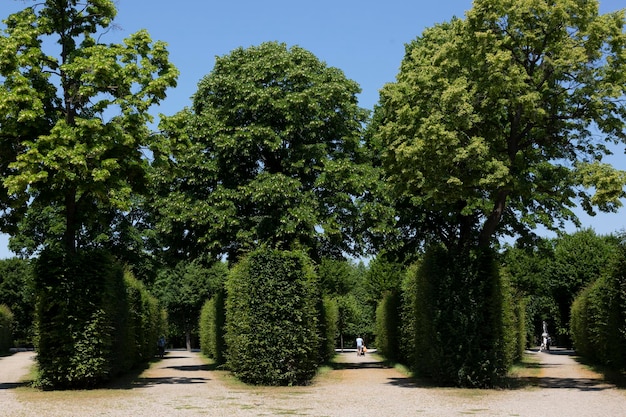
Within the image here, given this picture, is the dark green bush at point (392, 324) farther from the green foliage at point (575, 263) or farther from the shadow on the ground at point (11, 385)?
the green foliage at point (575, 263)

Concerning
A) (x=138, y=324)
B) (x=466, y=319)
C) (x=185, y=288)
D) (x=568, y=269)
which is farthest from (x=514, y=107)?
(x=185, y=288)

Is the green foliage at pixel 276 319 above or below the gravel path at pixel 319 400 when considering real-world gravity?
above

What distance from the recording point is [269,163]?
99.6 feet

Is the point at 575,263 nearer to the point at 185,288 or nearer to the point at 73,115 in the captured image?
the point at 185,288

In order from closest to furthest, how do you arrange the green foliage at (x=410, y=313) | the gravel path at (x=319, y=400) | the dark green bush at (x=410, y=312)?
the gravel path at (x=319, y=400) < the green foliage at (x=410, y=313) < the dark green bush at (x=410, y=312)

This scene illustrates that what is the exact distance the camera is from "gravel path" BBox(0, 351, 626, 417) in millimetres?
14148

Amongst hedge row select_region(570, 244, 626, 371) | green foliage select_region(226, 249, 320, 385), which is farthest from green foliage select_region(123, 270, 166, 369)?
hedge row select_region(570, 244, 626, 371)

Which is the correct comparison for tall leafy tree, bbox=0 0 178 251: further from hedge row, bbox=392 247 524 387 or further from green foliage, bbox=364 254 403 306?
green foliage, bbox=364 254 403 306

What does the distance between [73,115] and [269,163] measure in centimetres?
1093

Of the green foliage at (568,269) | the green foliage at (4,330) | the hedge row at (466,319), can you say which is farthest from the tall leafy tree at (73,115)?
the green foliage at (568,269)

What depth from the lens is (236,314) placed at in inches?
878

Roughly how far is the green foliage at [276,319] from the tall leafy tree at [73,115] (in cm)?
478

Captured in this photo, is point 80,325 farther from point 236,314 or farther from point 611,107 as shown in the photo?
point 611,107

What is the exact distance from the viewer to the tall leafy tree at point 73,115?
18.8 m
